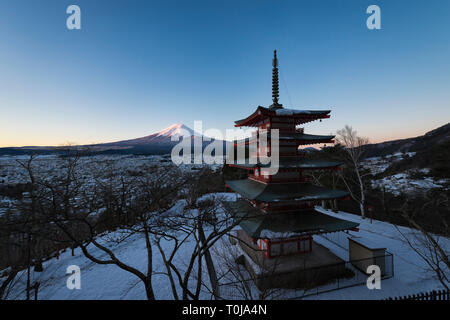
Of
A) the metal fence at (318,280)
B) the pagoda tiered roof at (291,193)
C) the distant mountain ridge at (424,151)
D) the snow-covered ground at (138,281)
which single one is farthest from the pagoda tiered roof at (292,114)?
the distant mountain ridge at (424,151)

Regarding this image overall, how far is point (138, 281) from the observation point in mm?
9633

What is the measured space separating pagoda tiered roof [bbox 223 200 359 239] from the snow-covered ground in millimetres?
2859

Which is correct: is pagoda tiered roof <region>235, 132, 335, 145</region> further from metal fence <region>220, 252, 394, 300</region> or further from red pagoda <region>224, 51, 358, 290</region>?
metal fence <region>220, 252, 394, 300</region>

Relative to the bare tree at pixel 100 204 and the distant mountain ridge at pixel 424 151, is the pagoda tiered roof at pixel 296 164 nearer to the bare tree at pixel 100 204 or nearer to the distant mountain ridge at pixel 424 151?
the bare tree at pixel 100 204

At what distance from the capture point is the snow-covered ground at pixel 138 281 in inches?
332

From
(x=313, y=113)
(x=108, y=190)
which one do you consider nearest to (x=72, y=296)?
(x=108, y=190)

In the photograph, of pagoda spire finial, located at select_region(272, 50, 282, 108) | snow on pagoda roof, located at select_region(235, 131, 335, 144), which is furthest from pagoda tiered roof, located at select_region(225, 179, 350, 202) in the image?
pagoda spire finial, located at select_region(272, 50, 282, 108)

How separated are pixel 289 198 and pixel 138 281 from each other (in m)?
9.65

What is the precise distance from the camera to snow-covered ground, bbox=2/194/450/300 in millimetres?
8422

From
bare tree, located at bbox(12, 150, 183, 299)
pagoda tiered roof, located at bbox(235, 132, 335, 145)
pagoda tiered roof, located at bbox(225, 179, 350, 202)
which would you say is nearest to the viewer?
bare tree, located at bbox(12, 150, 183, 299)

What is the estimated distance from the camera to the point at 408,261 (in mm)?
10656

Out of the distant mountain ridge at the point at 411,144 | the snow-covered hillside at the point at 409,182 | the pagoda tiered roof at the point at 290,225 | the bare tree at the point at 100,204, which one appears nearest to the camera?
the bare tree at the point at 100,204

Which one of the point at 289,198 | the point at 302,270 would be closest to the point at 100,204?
the point at 289,198
